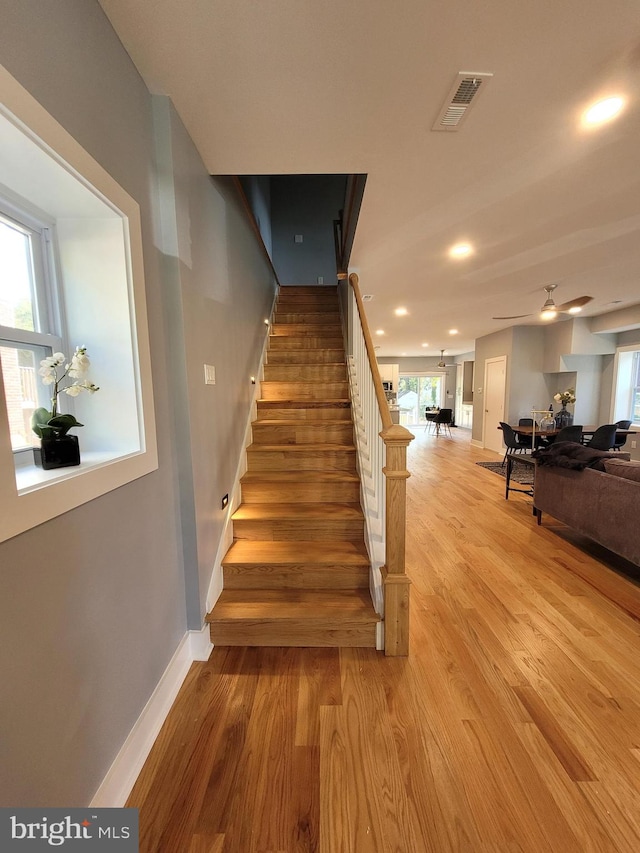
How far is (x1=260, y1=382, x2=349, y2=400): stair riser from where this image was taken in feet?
11.3

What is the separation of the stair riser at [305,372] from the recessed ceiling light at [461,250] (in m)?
1.52

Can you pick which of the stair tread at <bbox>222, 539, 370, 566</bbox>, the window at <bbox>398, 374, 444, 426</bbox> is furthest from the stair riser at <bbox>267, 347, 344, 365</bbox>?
the window at <bbox>398, 374, 444, 426</bbox>

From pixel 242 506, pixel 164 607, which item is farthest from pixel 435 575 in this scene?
pixel 164 607

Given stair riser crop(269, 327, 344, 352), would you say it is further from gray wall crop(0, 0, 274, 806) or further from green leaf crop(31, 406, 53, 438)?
green leaf crop(31, 406, 53, 438)

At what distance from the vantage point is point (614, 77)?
1414 mm

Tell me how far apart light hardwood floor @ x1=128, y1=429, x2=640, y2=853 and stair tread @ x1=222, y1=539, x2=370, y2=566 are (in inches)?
18.2

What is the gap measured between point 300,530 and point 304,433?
3.18 feet

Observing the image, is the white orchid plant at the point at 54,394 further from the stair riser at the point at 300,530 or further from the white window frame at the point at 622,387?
the white window frame at the point at 622,387

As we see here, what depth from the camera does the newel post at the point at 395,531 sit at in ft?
5.54

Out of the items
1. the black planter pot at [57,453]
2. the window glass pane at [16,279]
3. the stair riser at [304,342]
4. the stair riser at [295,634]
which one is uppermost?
the stair riser at [304,342]

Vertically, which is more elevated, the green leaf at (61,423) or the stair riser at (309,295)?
the stair riser at (309,295)

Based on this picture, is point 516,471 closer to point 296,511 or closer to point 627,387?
point 627,387

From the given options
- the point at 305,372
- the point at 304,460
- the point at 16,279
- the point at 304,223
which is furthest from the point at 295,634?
the point at 304,223

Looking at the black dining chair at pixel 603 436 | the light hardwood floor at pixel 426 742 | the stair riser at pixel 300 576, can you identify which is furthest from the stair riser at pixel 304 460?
the black dining chair at pixel 603 436
